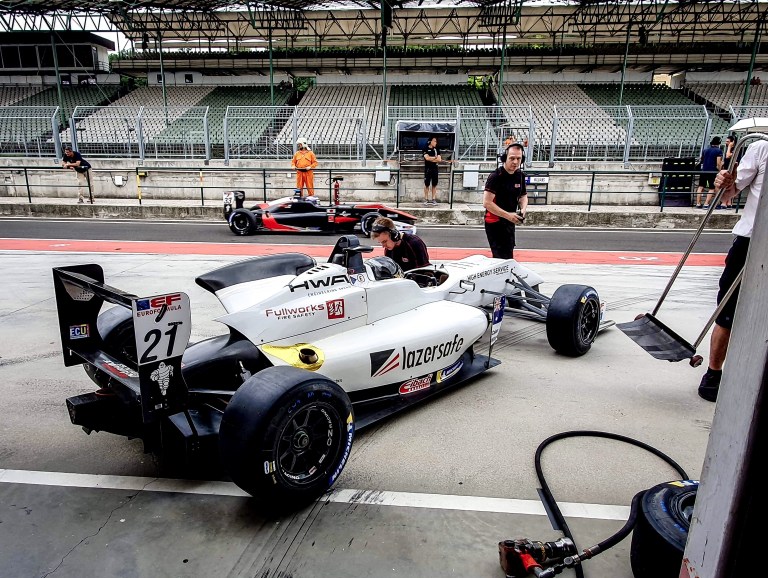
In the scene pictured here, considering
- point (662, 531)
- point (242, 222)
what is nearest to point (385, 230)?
point (662, 531)

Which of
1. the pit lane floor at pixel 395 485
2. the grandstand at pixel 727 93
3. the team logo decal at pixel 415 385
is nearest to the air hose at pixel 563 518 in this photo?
the pit lane floor at pixel 395 485

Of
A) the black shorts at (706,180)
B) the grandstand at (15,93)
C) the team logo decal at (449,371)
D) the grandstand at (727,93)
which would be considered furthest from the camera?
the grandstand at (15,93)

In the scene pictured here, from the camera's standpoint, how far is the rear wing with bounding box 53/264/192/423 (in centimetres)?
279

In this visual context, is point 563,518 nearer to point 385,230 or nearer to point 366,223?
point 385,230

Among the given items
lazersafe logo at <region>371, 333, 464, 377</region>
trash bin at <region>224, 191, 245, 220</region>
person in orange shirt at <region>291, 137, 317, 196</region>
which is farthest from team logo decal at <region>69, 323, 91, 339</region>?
person in orange shirt at <region>291, 137, 317, 196</region>

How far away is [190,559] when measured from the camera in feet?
9.09

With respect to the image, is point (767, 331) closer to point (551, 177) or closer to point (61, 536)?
point (61, 536)

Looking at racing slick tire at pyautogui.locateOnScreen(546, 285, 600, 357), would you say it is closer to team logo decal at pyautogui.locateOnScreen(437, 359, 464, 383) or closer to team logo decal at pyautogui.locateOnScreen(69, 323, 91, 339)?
team logo decal at pyautogui.locateOnScreen(437, 359, 464, 383)

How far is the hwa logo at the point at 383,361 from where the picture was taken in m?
3.95

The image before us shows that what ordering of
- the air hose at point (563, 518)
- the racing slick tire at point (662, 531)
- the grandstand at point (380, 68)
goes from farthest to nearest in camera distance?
1. the grandstand at point (380, 68)
2. the air hose at point (563, 518)
3. the racing slick tire at point (662, 531)

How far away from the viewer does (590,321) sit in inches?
222

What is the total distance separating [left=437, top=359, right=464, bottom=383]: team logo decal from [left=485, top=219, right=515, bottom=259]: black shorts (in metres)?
2.37

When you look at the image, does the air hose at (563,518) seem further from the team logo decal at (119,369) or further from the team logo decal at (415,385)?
the team logo decal at (119,369)

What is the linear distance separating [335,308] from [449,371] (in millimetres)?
1179
